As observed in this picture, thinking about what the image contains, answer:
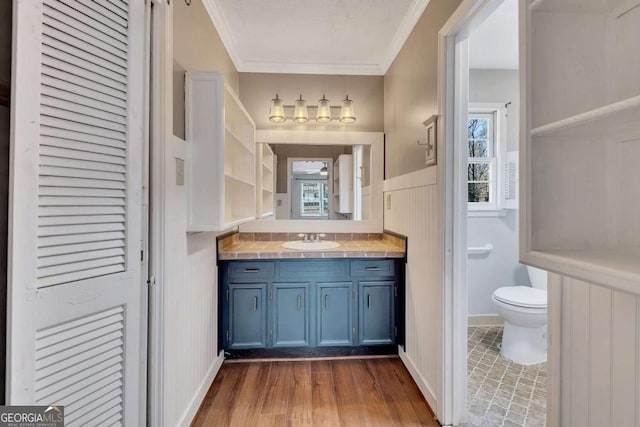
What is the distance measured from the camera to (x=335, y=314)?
2.31m

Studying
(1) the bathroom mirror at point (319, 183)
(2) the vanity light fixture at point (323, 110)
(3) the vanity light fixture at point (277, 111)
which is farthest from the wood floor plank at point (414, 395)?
(3) the vanity light fixture at point (277, 111)

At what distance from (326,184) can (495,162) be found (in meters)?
1.65

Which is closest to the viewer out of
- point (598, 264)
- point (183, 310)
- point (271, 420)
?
point (598, 264)

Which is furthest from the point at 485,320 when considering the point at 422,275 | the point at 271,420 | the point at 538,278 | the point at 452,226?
the point at 271,420

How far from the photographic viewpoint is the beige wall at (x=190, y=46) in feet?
4.78

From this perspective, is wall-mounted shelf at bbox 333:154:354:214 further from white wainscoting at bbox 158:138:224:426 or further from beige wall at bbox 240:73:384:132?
white wainscoting at bbox 158:138:224:426

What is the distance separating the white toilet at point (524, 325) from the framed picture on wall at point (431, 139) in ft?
4.41

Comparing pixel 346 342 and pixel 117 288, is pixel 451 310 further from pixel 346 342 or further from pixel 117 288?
pixel 117 288

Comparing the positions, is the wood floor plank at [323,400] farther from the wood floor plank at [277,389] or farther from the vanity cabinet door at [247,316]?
the vanity cabinet door at [247,316]

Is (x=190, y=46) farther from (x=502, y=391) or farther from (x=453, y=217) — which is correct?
(x=502, y=391)

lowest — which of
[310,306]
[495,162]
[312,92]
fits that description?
[310,306]

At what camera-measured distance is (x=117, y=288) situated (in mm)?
1033

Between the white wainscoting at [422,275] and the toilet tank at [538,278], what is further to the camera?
the toilet tank at [538,278]

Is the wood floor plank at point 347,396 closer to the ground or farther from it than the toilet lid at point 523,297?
closer to the ground
